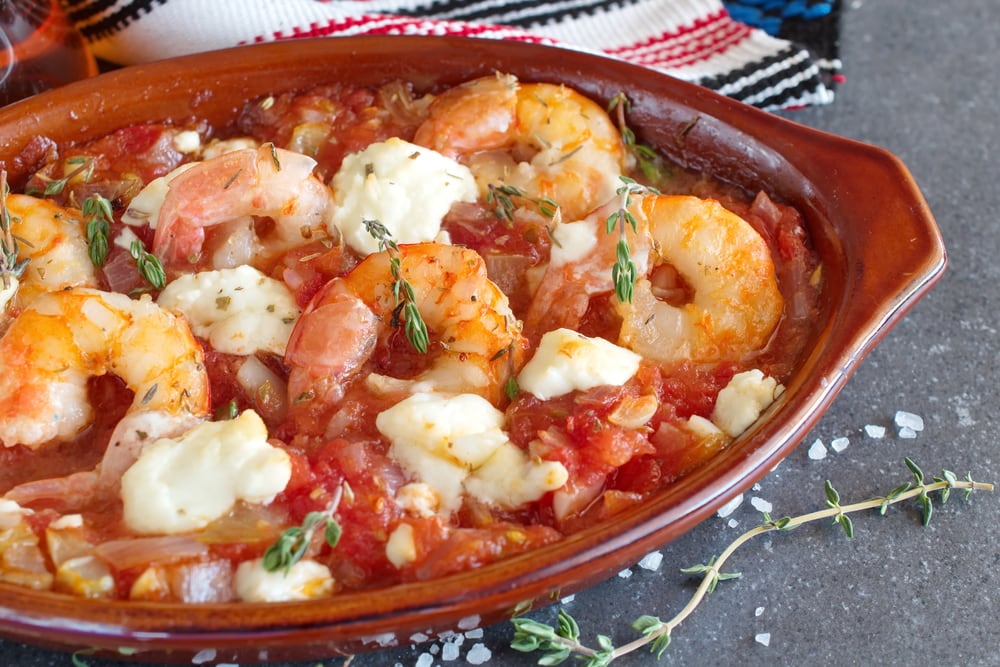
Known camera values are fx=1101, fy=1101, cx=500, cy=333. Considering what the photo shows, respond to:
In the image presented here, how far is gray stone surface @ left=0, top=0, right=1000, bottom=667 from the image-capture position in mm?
2324

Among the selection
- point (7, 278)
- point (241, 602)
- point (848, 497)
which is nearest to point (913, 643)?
point (848, 497)

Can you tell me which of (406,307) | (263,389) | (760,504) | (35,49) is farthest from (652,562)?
(35,49)

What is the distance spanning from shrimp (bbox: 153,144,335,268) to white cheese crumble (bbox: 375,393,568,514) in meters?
0.65

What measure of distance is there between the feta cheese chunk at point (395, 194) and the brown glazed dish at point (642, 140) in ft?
1.45

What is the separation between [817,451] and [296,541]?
1.34 metres

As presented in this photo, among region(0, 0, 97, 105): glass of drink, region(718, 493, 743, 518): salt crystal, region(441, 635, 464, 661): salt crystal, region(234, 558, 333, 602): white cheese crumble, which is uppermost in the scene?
region(0, 0, 97, 105): glass of drink

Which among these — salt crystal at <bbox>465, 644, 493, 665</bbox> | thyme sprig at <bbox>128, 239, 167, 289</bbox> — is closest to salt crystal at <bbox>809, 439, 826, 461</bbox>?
salt crystal at <bbox>465, 644, 493, 665</bbox>

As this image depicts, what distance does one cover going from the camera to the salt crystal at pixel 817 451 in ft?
8.79

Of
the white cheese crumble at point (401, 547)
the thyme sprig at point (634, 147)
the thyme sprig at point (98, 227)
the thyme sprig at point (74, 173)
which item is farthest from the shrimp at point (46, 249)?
the thyme sprig at point (634, 147)

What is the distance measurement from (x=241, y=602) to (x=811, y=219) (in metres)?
1.65

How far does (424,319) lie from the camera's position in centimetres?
240

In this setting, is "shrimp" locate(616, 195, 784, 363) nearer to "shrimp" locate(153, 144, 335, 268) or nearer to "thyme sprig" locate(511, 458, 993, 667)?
"thyme sprig" locate(511, 458, 993, 667)

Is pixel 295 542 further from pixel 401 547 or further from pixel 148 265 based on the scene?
pixel 148 265

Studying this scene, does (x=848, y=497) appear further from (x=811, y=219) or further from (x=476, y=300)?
(x=476, y=300)
